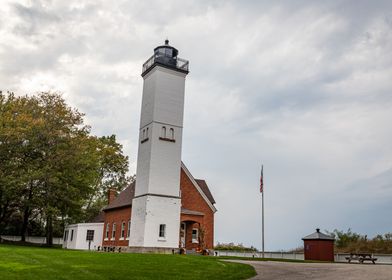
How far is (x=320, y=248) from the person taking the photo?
32.0 metres

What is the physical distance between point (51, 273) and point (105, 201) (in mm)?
42908

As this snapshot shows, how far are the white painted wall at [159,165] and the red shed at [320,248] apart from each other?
1047cm

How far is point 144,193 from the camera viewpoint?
31.1 m

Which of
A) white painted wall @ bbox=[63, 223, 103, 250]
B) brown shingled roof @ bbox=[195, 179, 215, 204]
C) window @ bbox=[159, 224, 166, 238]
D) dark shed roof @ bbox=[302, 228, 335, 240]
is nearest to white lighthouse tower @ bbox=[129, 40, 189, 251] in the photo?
window @ bbox=[159, 224, 166, 238]

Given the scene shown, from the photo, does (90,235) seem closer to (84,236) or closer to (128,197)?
(84,236)

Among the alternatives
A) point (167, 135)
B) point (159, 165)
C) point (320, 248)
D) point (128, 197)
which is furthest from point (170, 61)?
point (320, 248)

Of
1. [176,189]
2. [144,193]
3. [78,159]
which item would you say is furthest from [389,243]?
[78,159]

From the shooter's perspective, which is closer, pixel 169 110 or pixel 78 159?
pixel 169 110

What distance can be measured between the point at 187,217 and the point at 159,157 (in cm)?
579

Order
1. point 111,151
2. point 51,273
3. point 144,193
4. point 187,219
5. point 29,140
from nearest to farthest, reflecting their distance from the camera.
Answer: point 51,273 < point 144,193 < point 187,219 < point 29,140 < point 111,151

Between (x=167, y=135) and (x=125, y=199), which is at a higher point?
(x=167, y=135)

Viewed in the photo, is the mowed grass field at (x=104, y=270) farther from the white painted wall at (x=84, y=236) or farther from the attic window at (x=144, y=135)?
the white painted wall at (x=84, y=236)

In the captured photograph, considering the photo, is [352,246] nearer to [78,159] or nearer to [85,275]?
[78,159]

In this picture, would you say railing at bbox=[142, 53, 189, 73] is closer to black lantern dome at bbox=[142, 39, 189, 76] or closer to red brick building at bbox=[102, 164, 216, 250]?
black lantern dome at bbox=[142, 39, 189, 76]
